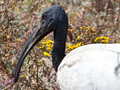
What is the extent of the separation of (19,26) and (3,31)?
24 centimetres

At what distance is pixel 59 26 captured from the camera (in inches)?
94.4

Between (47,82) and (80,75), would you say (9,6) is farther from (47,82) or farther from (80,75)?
(80,75)

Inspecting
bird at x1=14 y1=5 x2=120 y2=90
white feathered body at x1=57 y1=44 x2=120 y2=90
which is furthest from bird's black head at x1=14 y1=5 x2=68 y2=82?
white feathered body at x1=57 y1=44 x2=120 y2=90

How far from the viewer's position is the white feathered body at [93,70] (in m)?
1.76

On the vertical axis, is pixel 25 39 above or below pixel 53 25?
below

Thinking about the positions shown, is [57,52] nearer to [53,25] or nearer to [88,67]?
[53,25]

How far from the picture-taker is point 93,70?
183 centimetres

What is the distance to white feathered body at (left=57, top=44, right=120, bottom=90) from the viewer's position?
5.79 ft

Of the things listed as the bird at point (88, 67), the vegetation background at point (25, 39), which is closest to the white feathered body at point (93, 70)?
the bird at point (88, 67)

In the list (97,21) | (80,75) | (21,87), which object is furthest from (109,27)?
(80,75)

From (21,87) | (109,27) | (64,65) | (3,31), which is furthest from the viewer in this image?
(109,27)

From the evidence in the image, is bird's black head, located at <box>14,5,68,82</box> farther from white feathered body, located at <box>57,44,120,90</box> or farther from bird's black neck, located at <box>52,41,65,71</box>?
white feathered body, located at <box>57,44,120,90</box>

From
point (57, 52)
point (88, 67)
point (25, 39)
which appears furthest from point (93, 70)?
point (25, 39)

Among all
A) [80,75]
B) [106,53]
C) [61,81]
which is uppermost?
[106,53]
